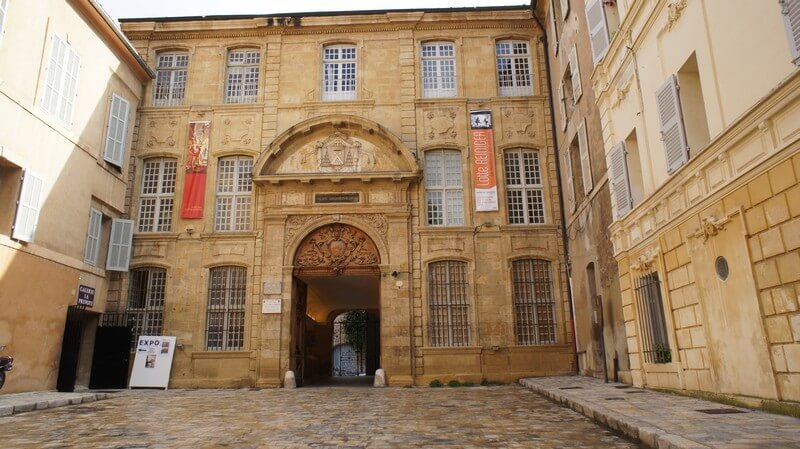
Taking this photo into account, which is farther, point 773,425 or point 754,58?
point 754,58

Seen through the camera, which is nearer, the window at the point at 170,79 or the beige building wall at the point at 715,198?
the beige building wall at the point at 715,198

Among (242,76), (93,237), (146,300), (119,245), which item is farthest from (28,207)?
(242,76)

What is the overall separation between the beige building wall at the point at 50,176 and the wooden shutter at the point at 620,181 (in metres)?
12.8

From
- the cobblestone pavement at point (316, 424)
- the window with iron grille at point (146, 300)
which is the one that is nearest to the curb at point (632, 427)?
the cobblestone pavement at point (316, 424)

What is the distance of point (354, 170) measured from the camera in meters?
17.2

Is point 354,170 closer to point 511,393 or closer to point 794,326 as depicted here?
point 511,393

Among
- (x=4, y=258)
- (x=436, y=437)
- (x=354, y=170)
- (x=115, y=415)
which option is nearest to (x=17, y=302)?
(x=4, y=258)

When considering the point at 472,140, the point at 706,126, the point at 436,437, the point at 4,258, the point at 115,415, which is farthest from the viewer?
the point at 472,140

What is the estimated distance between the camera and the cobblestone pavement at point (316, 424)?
621 cm

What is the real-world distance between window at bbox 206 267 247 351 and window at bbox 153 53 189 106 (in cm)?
608

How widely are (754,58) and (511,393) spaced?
8270mm

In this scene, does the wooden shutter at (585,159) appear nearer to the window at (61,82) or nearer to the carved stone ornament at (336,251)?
the carved stone ornament at (336,251)

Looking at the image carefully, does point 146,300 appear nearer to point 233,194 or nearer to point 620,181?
point 233,194

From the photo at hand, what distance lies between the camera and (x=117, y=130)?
55.0 ft
